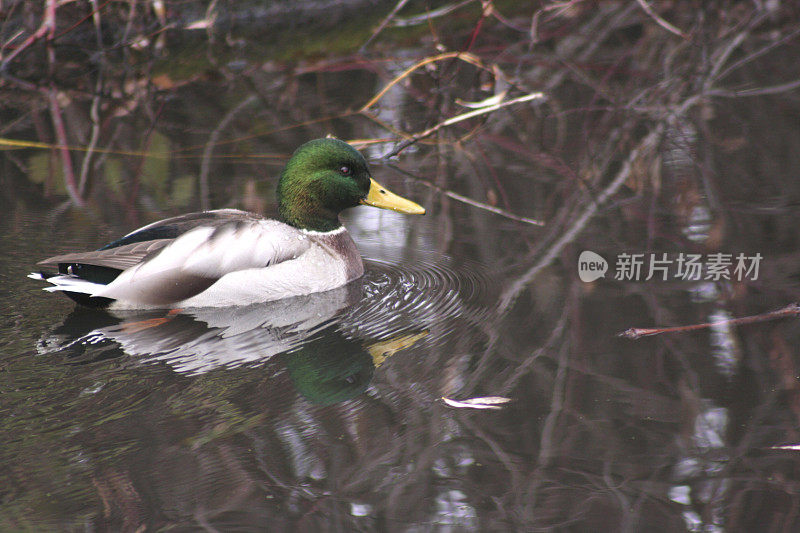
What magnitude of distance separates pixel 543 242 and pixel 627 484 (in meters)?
2.45

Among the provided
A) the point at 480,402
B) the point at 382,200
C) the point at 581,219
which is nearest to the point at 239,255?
the point at 382,200

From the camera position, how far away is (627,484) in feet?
10.7

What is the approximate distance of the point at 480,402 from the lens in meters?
3.84

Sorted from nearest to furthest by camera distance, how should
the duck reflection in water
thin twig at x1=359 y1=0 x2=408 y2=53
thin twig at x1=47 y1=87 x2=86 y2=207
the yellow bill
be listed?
the duck reflection in water
the yellow bill
thin twig at x1=47 y1=87 x2=86 y2=207
thin twig at x1=359 y1=0 x2=408 y2=53

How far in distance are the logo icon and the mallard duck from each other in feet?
3.19

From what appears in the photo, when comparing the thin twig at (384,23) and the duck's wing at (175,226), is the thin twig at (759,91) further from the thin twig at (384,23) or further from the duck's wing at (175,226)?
the duck's wing at (175,226)

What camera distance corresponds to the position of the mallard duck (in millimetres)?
4812

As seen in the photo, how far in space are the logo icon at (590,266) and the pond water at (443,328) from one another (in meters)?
0.02

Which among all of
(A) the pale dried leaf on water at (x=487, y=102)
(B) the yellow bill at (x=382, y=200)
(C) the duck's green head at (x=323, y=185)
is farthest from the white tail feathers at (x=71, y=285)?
(A) the pale dried leaf on water at (x=487, y=102)

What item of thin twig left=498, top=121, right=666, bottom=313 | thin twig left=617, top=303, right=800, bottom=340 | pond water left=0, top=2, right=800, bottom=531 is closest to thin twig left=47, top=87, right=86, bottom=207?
pond water left=0, top=2, right=800, bottom=531

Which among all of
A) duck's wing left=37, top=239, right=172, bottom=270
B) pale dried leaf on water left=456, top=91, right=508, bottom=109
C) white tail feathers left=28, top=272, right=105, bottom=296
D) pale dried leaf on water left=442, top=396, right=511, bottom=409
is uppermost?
pale dried leaf on water left=456, top=91, right=508, bottom=109

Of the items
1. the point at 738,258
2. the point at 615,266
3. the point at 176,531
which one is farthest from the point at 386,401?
Result: the point at 738,258

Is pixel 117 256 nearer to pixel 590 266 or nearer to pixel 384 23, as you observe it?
pixel 590 266

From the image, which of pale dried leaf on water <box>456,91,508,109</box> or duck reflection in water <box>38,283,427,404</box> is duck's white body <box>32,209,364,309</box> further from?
pale dried leaf on water <box>456,91,508,109</box>
